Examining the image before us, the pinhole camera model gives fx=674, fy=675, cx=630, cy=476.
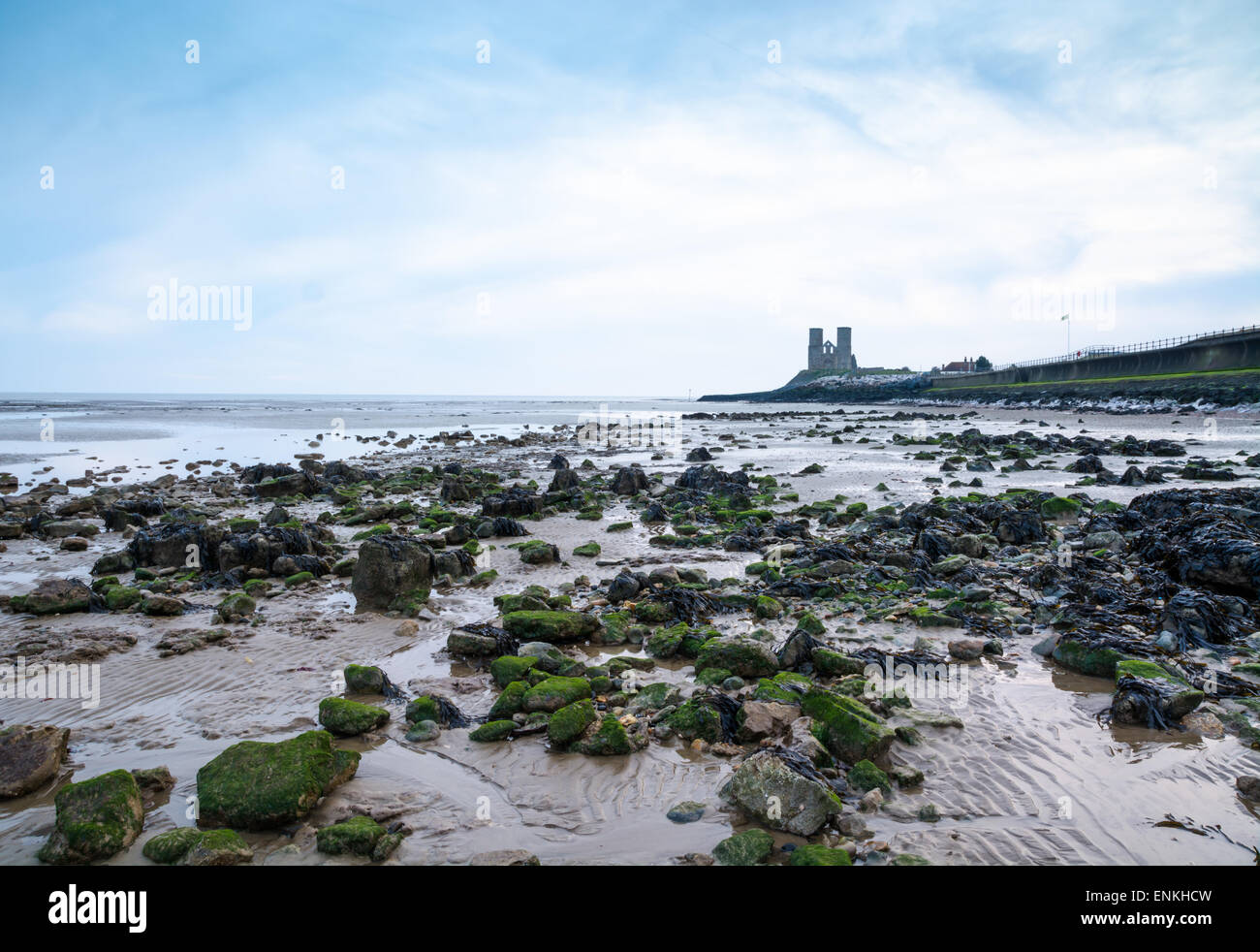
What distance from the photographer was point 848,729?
4973 mm

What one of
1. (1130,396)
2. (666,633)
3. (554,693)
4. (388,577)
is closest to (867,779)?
(554,693)

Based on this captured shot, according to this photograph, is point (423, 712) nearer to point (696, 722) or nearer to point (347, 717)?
point (347, 717)

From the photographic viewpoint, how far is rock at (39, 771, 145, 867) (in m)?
3.91

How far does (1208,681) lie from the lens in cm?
597

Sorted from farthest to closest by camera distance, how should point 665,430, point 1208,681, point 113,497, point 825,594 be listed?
point 665,430
point 113,497
point 825,594
point 1208,681

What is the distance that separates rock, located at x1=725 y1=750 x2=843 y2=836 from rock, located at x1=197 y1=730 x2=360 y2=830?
276 cm

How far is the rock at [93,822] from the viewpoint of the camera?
3.91 m

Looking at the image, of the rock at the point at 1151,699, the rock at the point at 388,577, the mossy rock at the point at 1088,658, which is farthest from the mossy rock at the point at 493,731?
the mossy rock at the point at 1088,658

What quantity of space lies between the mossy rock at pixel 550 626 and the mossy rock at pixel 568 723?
2.03 meters
